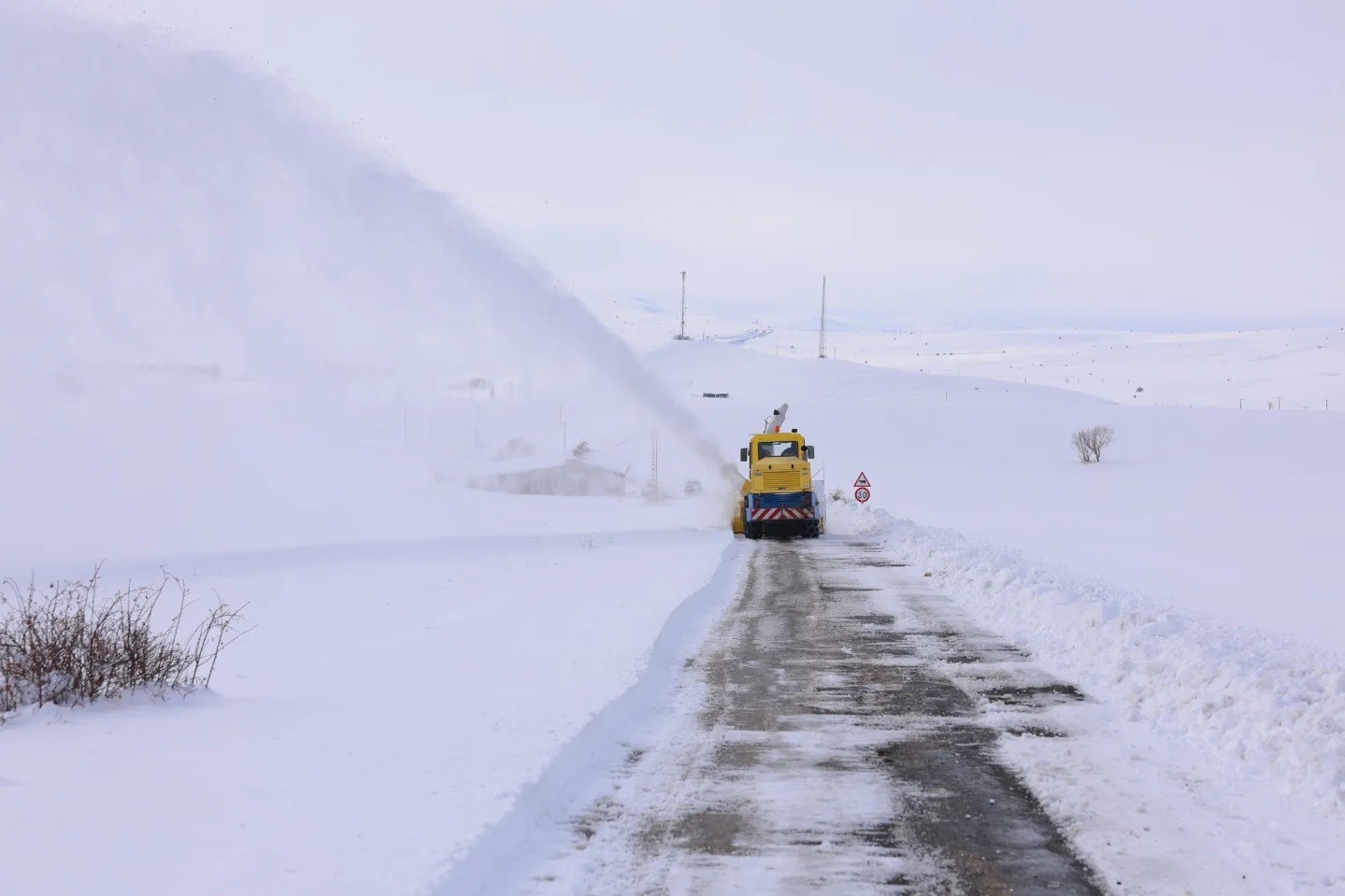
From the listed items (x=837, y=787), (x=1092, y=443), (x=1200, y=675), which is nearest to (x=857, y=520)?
(x=1200, y=675)

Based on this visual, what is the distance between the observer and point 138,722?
25.0 ft

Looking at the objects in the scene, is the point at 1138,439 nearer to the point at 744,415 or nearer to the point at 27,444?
the point at 744,415

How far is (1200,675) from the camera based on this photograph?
330 inches

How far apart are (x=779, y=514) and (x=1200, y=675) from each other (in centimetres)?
1907

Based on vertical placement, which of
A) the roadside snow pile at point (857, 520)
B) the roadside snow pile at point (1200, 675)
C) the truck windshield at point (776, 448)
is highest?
the truck windshield at point (776, 448)

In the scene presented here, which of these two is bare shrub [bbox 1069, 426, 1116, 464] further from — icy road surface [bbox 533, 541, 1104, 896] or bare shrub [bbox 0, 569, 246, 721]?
bare shrub [bbox 0, 569, 246, 721]

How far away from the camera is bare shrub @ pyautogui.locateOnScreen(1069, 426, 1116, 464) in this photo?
190 ft

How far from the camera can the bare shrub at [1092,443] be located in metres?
57.9

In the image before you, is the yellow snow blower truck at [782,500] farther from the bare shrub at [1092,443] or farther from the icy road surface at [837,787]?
the bare shrub at [1092,443]

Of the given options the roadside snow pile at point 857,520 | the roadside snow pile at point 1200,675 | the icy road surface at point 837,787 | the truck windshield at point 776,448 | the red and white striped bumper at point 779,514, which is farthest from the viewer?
the truck windshield at point 776,448

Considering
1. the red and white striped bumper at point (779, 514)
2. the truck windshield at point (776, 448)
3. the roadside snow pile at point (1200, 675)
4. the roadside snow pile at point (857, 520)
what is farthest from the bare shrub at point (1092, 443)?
the roadside snow pile at point (1200, 675)

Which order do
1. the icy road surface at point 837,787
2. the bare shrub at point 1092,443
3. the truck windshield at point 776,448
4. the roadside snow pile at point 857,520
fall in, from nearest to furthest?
the icy road surface at point 837,787 → the roadside snow pile at point 857,520 → the truck windshield at point 776,448 → the bare shrub at point 1092,443

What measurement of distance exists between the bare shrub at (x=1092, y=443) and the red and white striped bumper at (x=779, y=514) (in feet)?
116

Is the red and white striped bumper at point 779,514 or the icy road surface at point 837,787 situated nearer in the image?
the icy road surface at point 837,787
